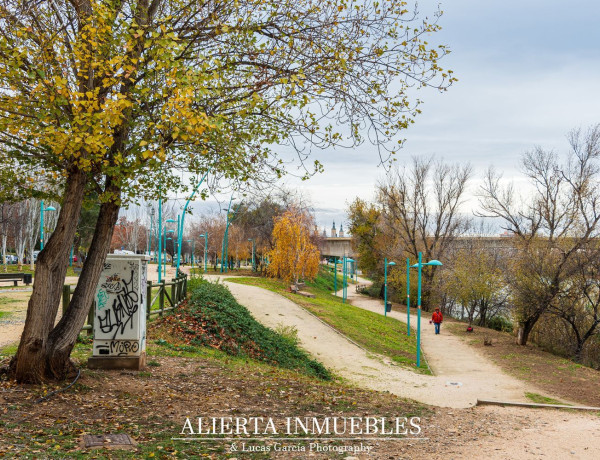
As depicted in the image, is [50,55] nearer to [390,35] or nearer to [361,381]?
[390,35]

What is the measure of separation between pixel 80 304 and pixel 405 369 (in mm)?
13211

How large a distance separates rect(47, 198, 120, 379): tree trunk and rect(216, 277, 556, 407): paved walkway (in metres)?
8.78

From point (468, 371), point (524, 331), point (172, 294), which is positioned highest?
point (172, 294)

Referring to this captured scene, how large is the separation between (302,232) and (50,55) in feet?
127

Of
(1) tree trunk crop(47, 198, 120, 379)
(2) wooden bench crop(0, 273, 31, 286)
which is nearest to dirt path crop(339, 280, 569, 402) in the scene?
(1) tree trunk crop(47, 198, 120, 379)

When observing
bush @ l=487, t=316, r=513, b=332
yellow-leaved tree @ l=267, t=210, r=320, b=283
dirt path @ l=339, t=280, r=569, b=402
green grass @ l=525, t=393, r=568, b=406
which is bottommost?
bush @ l=487, t=316, r=513, b=332

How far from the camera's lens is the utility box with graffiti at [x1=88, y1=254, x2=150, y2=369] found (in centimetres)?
995

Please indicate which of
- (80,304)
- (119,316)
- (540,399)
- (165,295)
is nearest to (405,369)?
(540,399)

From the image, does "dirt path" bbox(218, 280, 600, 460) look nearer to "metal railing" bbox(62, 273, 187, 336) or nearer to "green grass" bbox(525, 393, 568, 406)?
"green grass" bbox(525, 393, 568, 406)

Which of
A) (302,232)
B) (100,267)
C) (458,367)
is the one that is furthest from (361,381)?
(302,232)

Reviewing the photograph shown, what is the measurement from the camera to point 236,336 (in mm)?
17078

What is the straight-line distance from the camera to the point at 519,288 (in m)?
25.4

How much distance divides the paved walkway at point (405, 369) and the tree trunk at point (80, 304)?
8783mm

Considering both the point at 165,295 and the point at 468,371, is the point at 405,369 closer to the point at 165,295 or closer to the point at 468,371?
the point at 468,371
